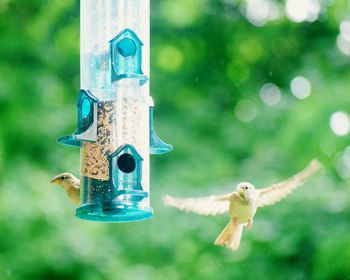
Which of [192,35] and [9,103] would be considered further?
[192,35]

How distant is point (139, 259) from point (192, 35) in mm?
2419

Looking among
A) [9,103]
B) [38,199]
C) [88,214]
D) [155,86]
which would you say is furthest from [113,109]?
[155,86]

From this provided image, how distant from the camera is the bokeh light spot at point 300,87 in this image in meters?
10.5

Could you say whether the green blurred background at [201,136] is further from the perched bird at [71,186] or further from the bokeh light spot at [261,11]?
the perched bird at [71,186]

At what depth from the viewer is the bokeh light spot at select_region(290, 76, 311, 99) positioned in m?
10.5

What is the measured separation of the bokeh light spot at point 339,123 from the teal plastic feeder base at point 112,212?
3798 millimetres

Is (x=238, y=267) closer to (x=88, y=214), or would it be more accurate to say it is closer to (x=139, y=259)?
(x=139, y=259)

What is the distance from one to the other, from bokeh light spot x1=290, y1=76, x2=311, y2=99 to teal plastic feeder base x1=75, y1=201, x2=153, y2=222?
16.6ft

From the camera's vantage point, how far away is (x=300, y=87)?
10672 millimetres

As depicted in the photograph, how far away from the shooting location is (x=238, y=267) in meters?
9.23

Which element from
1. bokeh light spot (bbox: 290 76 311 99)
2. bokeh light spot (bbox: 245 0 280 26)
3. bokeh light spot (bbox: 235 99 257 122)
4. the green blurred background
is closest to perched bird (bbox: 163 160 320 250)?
the green blurred background

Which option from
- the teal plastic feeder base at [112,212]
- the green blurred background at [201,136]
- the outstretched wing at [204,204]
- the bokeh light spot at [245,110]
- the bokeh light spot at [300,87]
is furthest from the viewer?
the bokeh light spot at [245,110]

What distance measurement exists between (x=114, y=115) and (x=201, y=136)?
440 cm

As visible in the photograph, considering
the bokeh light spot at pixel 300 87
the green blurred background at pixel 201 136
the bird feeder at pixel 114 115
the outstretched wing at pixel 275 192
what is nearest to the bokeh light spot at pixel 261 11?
the green blurred background at pixel 201 136
